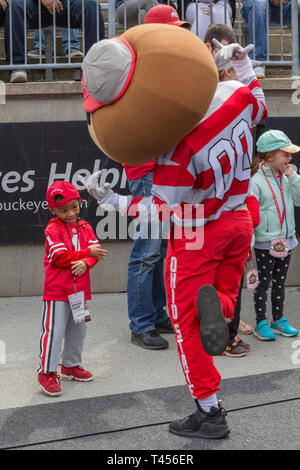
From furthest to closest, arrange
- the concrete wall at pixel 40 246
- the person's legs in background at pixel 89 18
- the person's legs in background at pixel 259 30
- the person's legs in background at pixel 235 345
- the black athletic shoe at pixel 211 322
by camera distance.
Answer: the person's legs in background at pixel 259 30 < the person's legs in background at pixel 89 18 < the concrete wall at pixel 40 246 < the person's legs in background at pixel 235 345 < the black athletic shoe at pixel 211 322

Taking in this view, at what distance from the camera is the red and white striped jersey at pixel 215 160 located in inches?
126

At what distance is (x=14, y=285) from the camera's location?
6562 mm

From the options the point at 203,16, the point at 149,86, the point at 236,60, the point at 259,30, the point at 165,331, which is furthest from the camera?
the point at 259,30

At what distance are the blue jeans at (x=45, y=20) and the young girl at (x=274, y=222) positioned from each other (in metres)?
2.49

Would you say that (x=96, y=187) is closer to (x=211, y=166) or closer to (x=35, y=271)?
(x=211, y=166)

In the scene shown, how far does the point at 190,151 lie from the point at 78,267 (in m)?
1.22

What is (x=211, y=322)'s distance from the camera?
3150mm

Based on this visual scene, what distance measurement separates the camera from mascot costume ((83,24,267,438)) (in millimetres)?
3031

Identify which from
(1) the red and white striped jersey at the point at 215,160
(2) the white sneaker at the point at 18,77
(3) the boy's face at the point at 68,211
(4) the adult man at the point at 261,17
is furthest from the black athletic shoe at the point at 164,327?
(4) the adult man at the point at 261,17

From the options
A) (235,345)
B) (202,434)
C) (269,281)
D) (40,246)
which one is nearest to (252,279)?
(269,281)

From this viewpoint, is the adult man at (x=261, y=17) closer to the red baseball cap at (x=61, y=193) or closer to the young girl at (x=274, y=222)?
the young girl at (x=274, y=222)

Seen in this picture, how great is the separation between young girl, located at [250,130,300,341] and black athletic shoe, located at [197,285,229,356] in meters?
2.04
